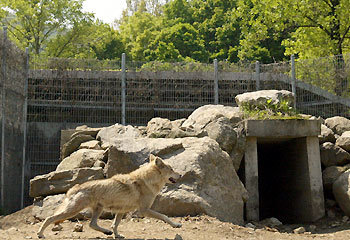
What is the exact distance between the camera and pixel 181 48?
1348 inches

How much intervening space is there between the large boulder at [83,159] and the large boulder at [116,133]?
14.5 inches

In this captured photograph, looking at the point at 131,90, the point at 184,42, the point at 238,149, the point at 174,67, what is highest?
the point at 184,42

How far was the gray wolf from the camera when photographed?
212 inches

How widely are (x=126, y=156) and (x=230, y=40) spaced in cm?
2846

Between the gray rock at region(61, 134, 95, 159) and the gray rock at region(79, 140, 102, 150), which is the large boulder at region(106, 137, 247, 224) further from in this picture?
the gray rock at region(61, 134, 95, 159)

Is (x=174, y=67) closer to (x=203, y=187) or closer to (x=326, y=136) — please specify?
(x=326, y=136)

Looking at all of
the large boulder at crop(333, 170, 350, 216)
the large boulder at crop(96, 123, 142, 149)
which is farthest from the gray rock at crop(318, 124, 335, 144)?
the large boulder at crop(96, 123, 142, 149)

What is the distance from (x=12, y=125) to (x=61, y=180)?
4040 millimetres

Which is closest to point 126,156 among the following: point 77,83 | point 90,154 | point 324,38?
point 90,154

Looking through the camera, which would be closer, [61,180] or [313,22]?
[61,180]

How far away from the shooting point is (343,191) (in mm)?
9039

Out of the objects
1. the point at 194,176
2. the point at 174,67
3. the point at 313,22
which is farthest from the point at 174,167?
the point at 313,22

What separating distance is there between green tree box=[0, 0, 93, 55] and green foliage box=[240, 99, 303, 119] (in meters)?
21.6

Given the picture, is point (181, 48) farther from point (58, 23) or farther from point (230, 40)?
point (58, 23)
